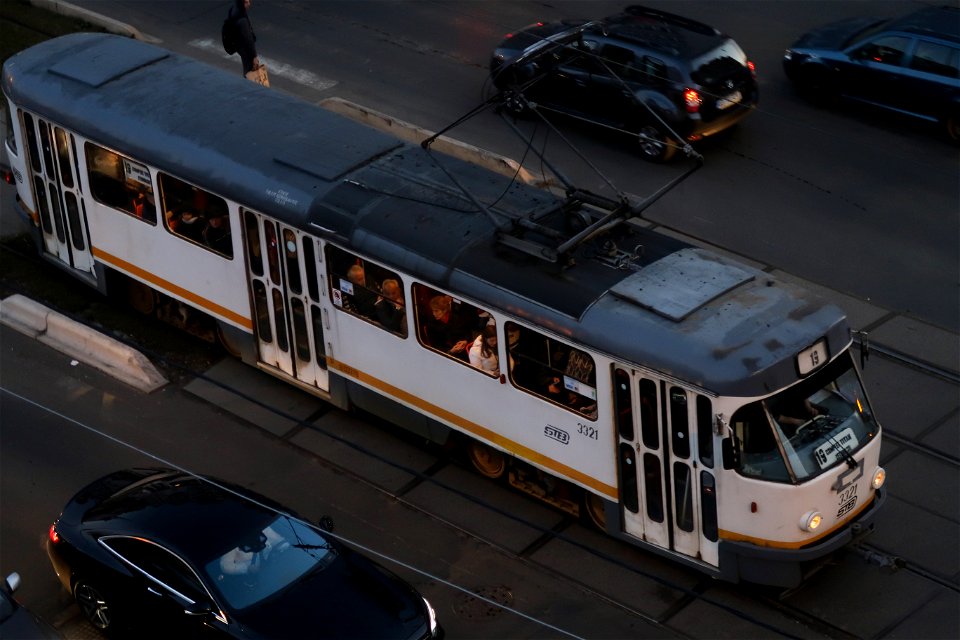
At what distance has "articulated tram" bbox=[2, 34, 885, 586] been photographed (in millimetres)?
12664

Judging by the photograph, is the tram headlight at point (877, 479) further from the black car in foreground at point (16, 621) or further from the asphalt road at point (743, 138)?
the black car in foreground at point (16, 621)

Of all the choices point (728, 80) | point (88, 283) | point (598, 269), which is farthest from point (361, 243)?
point (728, 80)

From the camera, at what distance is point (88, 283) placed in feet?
59.0

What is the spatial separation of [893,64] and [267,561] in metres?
13.3

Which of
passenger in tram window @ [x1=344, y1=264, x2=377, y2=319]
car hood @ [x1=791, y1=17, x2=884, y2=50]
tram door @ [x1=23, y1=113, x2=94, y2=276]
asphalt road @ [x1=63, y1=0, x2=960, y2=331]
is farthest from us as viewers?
car hood @ [x1=791, y1=17, x2=884, y2=50]

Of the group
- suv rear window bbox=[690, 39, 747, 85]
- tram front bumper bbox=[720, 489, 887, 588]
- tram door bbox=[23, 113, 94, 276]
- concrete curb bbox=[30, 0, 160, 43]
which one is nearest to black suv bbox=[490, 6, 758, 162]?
suv rear window bbox=[690, 39, 747, 85]

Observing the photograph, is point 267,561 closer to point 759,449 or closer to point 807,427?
point 759,449

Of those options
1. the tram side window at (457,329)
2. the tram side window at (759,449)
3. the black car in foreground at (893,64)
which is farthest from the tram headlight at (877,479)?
the black car in foreground at (893,64)

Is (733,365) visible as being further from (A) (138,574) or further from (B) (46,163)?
(B) (46,163)

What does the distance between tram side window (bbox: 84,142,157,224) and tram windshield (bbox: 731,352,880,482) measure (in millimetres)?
7258

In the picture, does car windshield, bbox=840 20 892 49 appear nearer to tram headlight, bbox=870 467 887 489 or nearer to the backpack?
the backpack

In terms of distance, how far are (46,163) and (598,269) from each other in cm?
741

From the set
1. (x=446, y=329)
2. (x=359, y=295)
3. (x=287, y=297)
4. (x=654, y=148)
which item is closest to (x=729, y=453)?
(x=446, y=329)

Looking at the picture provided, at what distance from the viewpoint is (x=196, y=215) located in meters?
16.2
